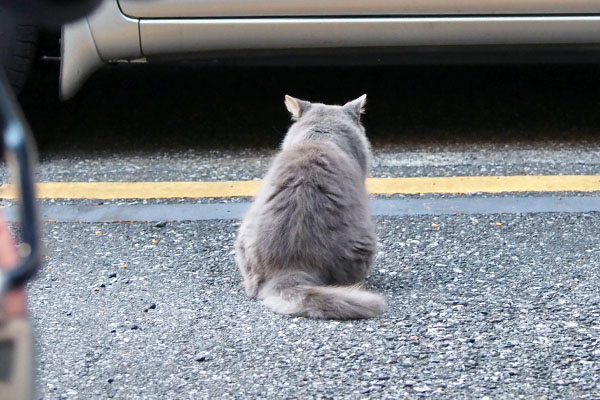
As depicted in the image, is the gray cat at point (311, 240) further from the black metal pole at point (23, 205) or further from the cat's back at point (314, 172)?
the black metal pole at point (23, 205)

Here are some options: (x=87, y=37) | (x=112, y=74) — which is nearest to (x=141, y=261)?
(x=87, y=37)

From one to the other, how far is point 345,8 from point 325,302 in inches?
68.3

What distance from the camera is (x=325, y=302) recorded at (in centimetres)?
264

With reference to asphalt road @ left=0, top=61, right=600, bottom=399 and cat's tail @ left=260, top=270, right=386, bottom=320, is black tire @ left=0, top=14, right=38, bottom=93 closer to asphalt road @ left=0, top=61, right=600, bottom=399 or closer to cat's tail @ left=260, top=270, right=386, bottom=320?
asphalt road @ left=0, top=61, right=600, bottom=399

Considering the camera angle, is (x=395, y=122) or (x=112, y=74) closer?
(x=395, y=122)

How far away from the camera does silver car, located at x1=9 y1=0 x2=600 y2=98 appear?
12.9 feet

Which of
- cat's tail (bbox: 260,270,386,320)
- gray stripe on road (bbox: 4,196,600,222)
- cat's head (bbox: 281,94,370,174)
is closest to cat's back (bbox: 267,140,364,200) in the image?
cat's head (bbox: 281,94,370,174)

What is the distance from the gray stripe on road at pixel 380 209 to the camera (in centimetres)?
361

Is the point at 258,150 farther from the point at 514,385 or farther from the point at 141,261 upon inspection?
the point at 514,385

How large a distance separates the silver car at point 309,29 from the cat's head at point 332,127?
2.27ft

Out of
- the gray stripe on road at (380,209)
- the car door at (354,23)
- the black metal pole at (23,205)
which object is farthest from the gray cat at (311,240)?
the black metal pole at (23,205)

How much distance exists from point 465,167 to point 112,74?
247 cm

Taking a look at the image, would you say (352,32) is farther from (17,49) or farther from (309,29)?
(17,49)

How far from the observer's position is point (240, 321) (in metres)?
2.72
